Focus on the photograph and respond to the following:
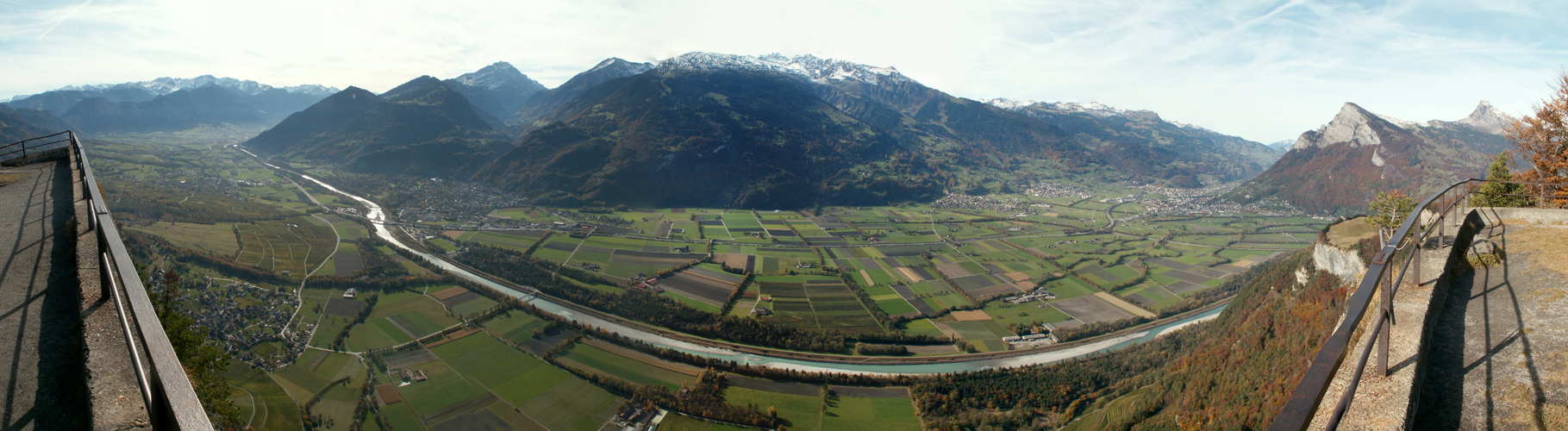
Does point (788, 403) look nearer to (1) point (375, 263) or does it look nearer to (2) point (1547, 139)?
(2) point (1547, 139)

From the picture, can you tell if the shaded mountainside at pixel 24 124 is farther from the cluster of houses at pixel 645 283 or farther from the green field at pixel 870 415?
the green field at pixel 870 415

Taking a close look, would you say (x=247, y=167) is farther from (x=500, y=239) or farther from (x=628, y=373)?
(x=628, y=373)

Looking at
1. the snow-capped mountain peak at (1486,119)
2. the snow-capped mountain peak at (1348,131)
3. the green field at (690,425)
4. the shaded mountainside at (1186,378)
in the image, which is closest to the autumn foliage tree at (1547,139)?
the shaded mountainside at (1186,378)

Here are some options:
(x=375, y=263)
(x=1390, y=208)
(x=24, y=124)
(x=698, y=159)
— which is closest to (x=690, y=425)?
A: (x=1390, y=208)

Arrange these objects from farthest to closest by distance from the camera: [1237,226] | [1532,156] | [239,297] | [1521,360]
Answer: [1237,226]
[239,297]
[1532,156]
[1521,360]

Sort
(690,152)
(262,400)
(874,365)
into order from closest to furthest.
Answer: (262,400), (874,365), (690,152)

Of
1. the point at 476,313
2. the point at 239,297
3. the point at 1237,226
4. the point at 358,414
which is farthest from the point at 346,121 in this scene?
the point at 1237,226

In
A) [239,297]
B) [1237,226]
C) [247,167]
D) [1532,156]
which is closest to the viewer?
[1532,156]
